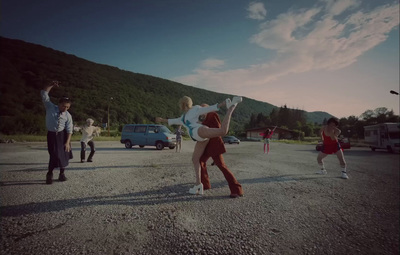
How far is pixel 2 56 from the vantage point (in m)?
4.39

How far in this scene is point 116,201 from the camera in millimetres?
Result: 2830

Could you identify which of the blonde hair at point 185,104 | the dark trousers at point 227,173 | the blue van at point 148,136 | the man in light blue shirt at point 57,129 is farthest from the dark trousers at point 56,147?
the blue van at point 148,136

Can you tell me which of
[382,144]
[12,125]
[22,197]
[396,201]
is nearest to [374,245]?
[396,201]

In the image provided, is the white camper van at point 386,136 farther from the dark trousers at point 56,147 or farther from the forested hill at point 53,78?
the dark trousers at point 56,147

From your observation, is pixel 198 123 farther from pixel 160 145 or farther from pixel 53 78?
pixel 160 145

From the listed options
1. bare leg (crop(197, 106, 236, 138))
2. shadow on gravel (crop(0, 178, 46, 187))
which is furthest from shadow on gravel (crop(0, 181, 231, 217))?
bare leg (crop(197, 106, 236, 138))

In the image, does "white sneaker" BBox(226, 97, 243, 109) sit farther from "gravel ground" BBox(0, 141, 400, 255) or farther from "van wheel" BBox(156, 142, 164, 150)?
"van wheel" BBox(156, 142, 164, 150)

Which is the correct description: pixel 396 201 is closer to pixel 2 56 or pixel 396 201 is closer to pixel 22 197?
pixel 22 197

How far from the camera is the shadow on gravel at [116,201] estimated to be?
242 cm

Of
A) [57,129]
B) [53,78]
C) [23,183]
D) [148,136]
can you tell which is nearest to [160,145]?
[148,136]

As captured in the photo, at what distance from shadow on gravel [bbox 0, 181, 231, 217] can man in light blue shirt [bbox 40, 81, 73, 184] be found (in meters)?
0.64

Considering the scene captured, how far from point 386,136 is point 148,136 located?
22371 millimetres

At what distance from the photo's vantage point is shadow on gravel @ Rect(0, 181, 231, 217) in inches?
95.2

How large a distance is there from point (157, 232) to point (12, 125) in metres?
17.6
